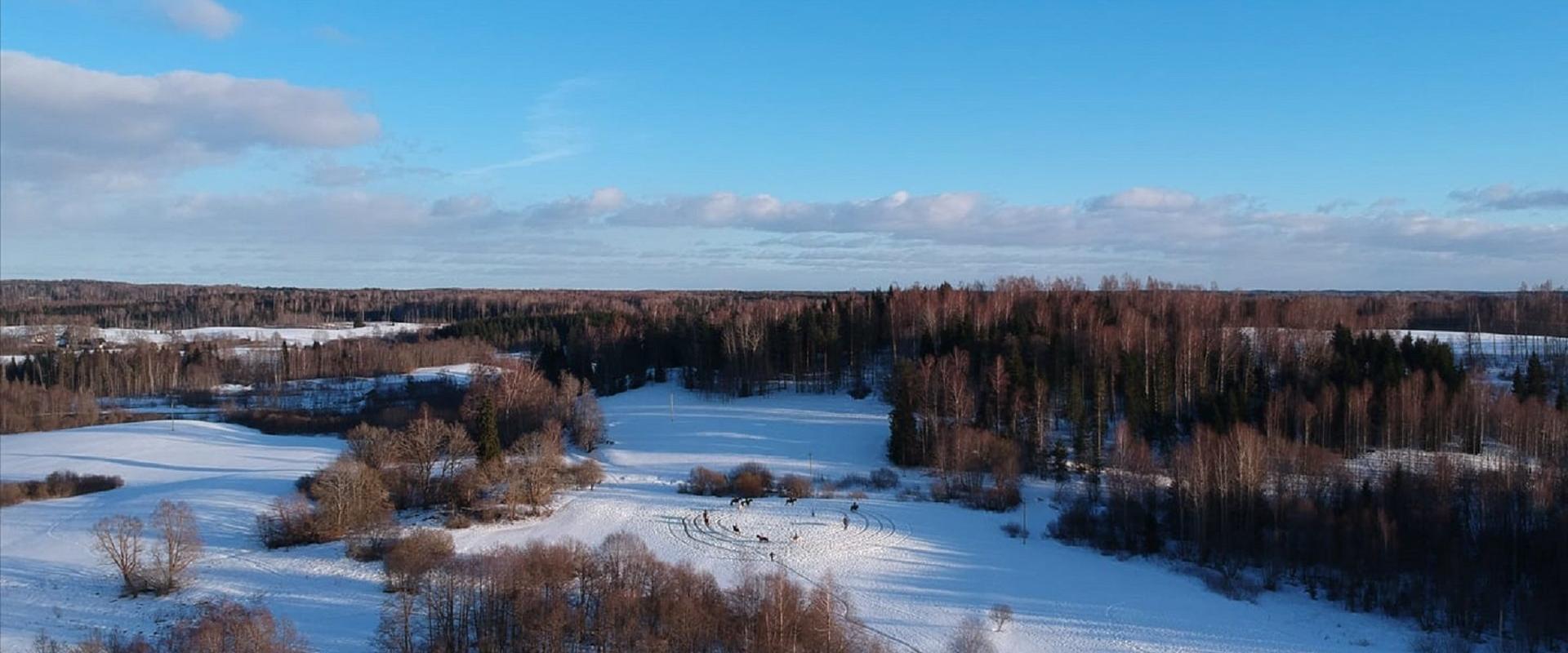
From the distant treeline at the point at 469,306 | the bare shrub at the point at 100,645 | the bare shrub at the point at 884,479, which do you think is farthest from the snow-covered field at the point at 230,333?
the bare shrub at the point at 100,645

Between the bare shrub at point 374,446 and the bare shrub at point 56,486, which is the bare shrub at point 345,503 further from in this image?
the bare shrub at point 56,486

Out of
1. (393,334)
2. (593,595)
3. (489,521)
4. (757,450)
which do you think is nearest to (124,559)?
(489,521)

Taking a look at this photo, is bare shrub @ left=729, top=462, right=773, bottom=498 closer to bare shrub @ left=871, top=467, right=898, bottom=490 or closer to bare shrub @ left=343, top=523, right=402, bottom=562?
bare shrub @ left=871, top=467, right=898, bottom=490

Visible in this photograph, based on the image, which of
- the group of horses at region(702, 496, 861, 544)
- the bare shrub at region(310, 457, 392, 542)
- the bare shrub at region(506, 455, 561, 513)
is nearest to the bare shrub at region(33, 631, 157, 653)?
the bare shrub at region(310, 457, 392, 542)

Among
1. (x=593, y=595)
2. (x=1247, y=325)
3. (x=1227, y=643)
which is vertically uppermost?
(x=1247, y=325)

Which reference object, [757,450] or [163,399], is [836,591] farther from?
[163,399]

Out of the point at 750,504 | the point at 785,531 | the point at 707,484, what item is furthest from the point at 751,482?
the point at 785,531

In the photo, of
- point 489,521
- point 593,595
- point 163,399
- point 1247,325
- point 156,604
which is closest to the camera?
point 593,595

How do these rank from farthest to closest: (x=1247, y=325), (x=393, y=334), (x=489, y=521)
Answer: (x=393, y=334) → (x=1247, y=325) → (x=489, y=521)
